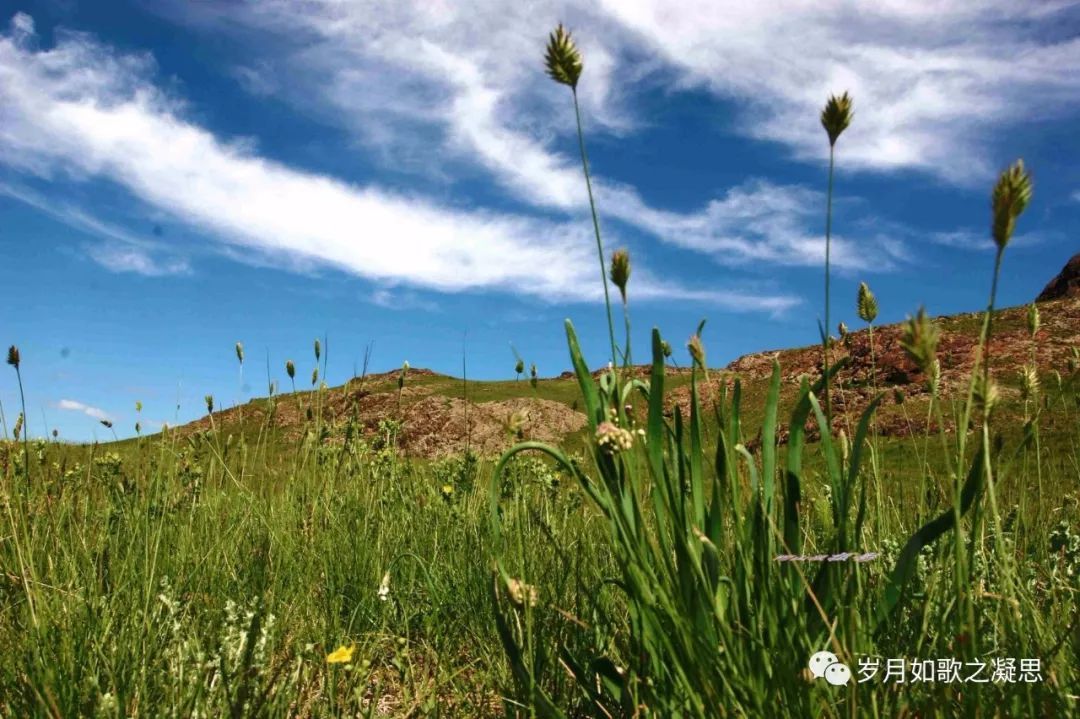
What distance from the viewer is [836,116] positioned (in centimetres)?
149

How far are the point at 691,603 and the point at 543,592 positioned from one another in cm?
124

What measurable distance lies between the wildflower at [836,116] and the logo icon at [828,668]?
1120 millimetres

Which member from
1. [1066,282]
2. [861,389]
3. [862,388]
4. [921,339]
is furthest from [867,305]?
[1066,282]

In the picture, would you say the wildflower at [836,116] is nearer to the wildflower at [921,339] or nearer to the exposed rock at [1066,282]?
the wildflower at [921,339]

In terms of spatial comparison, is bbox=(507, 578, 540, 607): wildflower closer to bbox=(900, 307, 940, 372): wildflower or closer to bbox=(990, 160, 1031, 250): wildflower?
bbox=(900, 307, 940, 372): wildflower

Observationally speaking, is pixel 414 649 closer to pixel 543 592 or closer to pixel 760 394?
pixel 543 592

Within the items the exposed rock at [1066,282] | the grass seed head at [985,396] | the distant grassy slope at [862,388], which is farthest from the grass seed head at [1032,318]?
the exposed rock at [1066,282]

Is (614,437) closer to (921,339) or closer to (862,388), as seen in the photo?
(921,339)

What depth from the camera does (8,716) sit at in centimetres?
188

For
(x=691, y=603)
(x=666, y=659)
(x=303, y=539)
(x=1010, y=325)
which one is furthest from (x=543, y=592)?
(x=1010, y=325)

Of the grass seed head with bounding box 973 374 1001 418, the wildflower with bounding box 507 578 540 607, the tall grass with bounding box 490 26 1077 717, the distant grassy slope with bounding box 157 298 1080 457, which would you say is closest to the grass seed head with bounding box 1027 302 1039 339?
the tall grass with bounding box 490 26 1077 717

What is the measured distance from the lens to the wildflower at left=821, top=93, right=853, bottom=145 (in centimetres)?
148

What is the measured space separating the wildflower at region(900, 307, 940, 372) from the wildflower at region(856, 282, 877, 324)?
47.5 inches

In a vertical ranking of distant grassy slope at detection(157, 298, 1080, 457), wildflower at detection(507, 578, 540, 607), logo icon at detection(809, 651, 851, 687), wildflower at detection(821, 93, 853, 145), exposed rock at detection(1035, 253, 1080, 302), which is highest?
exposed rock at detection(1035, 253, 1080, 302)
